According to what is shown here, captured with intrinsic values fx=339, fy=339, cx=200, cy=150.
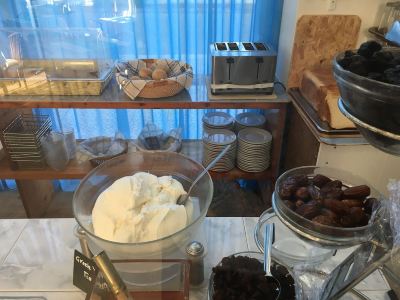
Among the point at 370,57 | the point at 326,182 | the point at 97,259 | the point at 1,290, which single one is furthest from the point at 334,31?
the point at 1,290

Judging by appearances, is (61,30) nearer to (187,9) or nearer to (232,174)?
(187,9)

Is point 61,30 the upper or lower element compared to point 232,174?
upper

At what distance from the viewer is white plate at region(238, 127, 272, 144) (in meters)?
1.75

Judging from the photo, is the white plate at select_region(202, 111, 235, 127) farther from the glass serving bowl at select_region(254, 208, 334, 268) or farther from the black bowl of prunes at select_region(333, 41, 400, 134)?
the black bowl of prunes at select_region(333, 41, 400, 134)

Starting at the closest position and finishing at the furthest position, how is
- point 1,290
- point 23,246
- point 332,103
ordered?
point 1,290, point 23,246, point 332,103

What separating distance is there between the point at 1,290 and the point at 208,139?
1.15 metres

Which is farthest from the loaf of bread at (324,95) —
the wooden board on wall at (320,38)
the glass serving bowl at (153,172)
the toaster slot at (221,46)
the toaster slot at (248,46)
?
the glass serving bowl at (153,172)

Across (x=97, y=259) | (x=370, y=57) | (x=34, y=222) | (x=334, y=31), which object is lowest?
(x=34, y=222)

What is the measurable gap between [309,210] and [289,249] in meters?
0.29

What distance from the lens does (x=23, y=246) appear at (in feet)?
2.97

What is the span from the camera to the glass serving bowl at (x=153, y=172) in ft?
2.23

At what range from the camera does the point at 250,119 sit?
6.34 feet

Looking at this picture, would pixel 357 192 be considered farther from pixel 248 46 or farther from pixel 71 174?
pixel 71 174

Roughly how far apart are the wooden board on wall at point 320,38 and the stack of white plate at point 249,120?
1.15 feet
